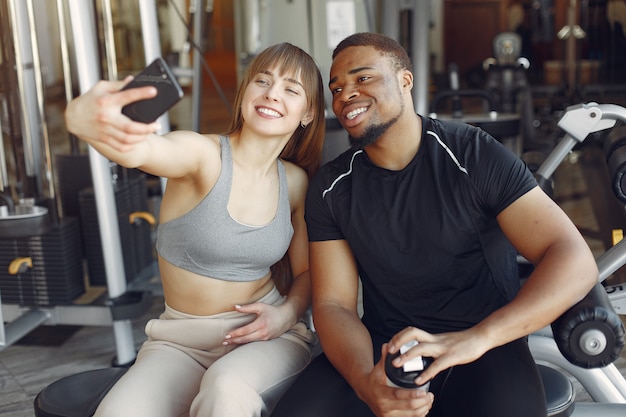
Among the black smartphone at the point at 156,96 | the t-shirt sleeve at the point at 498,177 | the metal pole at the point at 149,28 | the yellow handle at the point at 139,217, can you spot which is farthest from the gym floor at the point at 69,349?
the black smartphone at the point at 156,96

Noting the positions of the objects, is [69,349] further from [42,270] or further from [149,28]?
[149,28]

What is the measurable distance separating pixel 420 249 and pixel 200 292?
1.50 feet

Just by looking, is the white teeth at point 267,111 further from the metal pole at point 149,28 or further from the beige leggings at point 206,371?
the metal pole at point 149,28

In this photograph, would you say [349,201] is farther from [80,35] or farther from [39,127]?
[39,127]

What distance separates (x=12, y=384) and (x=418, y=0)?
280cm

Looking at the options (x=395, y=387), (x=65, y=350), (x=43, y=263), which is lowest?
(x=65, y=350)

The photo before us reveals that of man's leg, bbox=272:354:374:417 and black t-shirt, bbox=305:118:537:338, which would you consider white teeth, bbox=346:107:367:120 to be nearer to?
black t-shirt, bbox=305:118:537:338

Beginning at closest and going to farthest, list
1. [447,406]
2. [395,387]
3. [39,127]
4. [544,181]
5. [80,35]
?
[395,387] → [447,406] → [544,181] → [80,35] → [39,127]

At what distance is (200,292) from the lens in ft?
5.01

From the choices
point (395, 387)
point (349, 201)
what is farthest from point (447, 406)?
point (349, 201)

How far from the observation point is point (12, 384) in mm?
2492

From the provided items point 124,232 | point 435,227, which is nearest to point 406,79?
point 435,227

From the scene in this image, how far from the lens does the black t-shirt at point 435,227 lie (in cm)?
147

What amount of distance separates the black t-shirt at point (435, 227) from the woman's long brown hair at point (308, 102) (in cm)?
17
